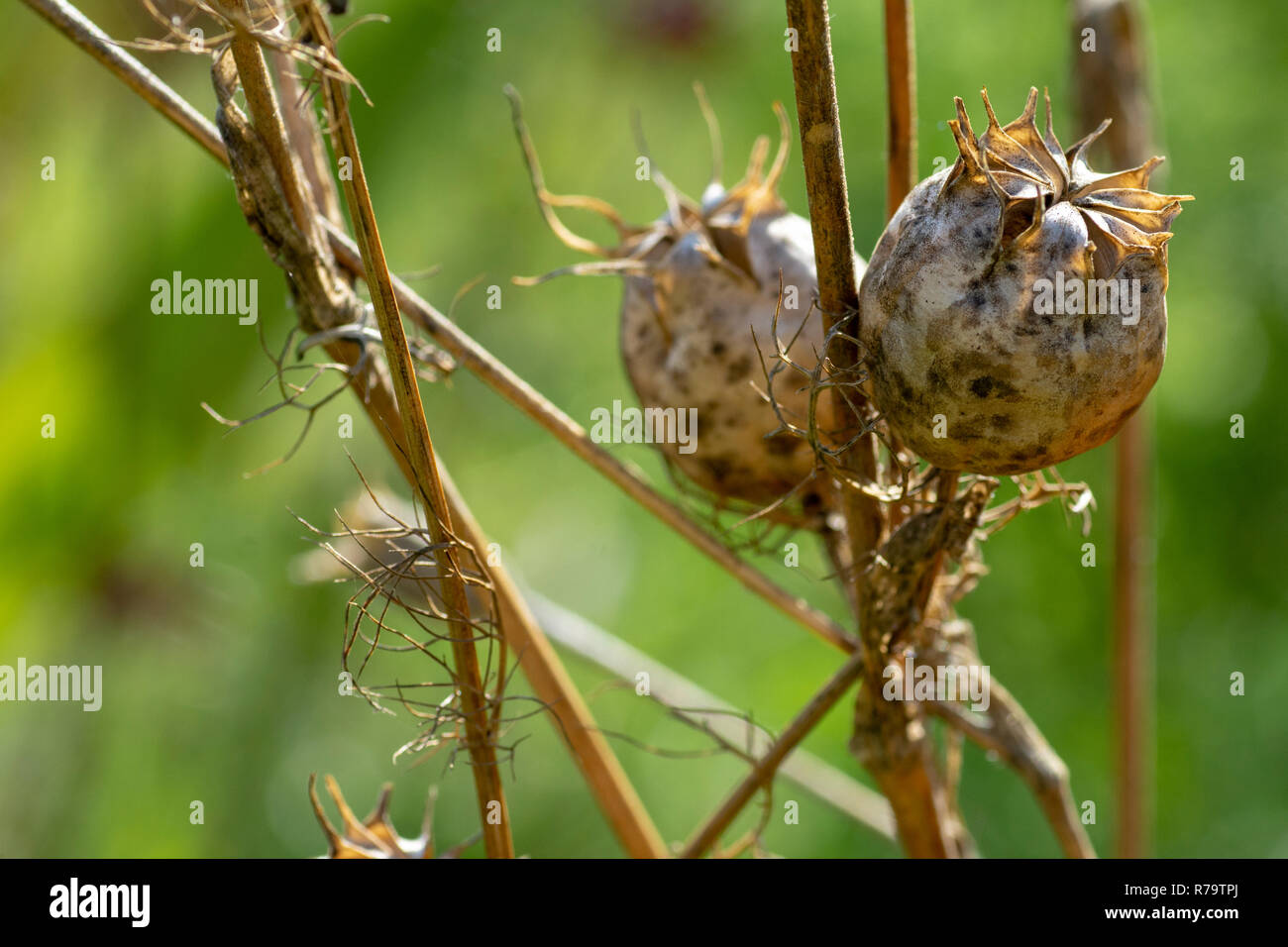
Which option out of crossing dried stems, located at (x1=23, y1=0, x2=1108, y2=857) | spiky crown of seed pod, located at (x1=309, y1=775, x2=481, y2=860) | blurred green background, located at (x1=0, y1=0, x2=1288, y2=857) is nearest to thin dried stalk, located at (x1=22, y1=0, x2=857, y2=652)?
crossing dried stems, located at (x1=23, y1=0, x2=1108, y2=857)

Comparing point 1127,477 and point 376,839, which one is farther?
point 1127,477

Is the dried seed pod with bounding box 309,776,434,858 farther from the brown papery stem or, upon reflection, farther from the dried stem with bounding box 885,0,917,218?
the dried stem with bounding box 885,0,917,218

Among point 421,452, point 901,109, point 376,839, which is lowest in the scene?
point 376,839

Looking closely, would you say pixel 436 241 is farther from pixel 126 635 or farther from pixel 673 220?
pixel 673 220

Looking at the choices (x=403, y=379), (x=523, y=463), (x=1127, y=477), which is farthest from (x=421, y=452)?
(x=523, y=463)

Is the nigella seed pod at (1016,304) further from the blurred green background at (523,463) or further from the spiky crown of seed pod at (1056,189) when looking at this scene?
the blurred green background at (523,463)

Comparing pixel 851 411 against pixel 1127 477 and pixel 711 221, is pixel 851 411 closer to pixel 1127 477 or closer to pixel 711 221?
pixel 711 221
